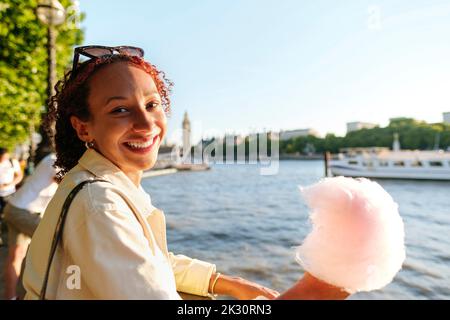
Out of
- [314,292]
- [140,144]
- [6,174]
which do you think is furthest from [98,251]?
[6,174]

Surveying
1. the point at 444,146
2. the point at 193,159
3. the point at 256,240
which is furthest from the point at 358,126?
the point at 256,240

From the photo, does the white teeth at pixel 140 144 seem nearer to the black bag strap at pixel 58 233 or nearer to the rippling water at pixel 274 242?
the black bag strap at pixel 58 233

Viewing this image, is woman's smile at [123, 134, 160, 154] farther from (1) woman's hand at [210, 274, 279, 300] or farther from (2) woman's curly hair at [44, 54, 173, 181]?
(1) woman's hand at [210, 274, 279, 300]

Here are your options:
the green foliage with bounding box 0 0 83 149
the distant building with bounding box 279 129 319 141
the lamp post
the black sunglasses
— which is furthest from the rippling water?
the distant building with bounding box 279 129 319 141

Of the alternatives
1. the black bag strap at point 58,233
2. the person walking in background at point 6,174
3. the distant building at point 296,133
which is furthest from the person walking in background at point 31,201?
the distant building at point 296,133

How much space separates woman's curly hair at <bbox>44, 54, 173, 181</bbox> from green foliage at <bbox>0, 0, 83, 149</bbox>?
29.7ft

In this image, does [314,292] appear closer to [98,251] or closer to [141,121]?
[98,251]

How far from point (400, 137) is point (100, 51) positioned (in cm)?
9011

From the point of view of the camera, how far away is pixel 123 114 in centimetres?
141

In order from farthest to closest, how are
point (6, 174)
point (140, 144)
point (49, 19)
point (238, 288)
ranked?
point (6, 174)
point (49, 19)
point (238, 288)
point (140, 144)

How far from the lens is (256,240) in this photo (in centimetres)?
1236

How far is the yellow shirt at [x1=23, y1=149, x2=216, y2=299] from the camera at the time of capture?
3.36ft

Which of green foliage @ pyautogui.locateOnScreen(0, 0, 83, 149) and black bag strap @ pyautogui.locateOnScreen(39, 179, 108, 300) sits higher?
green foliage @ pyautogui.locateOnScreen(0, 0, 83, 149)
